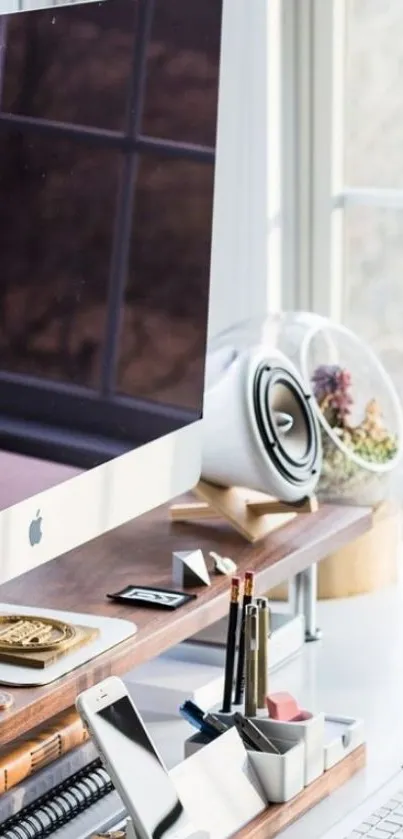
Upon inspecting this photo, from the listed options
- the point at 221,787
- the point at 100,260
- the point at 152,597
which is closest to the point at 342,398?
the point at 152,597

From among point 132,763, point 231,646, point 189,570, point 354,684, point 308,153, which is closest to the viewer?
point 132,763

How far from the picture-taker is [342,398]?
7.38ft

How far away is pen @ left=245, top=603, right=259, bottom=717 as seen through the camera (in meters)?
1.59

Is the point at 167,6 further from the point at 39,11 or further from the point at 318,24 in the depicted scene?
the point at 318,24

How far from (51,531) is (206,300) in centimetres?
39

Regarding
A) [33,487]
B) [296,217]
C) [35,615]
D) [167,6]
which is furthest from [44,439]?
[296,217]

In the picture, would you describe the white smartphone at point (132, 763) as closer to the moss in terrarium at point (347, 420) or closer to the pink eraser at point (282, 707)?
the pink eraser at point (282, 707)

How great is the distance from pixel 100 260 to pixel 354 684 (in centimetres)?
62

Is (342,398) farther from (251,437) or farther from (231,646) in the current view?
(231,646)

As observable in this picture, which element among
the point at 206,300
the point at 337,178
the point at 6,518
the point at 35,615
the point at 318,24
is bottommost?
the point at 35,615

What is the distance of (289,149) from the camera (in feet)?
9.44

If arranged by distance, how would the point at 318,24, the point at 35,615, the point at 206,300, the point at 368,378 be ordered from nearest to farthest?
the point at 35,615, the point at 206,300, the point at 368,378, the point at 318,24

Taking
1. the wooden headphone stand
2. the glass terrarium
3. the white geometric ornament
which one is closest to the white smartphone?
the white geometric ornament

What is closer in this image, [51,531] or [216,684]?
[51,531]
